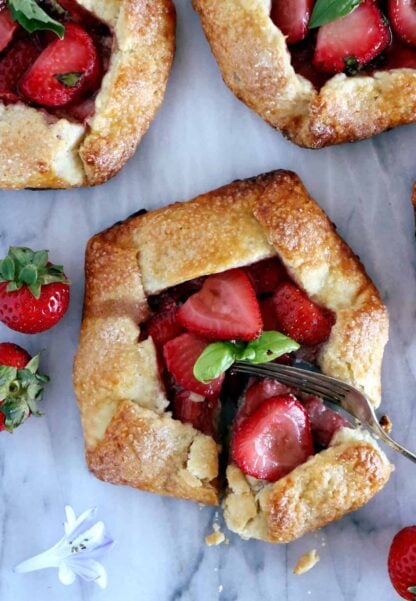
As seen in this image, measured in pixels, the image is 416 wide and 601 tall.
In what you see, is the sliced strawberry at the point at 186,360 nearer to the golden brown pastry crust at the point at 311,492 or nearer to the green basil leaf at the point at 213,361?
the green basil leaf at the point at 213,361

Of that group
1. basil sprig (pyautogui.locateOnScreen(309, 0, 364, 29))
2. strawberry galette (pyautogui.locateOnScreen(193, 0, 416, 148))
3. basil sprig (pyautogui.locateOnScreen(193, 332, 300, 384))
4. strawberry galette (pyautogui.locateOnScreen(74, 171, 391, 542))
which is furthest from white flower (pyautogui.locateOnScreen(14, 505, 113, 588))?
basil sprig (pyautogui.locateOnScreen(309, 0, 364, 29))

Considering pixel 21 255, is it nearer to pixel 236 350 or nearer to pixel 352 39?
pixel 236 350

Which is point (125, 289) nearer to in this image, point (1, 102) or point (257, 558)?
point (1, 102)

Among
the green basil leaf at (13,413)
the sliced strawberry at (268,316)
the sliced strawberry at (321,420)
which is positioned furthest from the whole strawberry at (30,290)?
the sliced strawberry at (321,420)

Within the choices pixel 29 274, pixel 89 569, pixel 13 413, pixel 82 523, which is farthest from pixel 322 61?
pixel 89 569

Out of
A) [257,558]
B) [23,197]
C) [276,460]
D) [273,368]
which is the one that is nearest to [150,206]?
[23,197]

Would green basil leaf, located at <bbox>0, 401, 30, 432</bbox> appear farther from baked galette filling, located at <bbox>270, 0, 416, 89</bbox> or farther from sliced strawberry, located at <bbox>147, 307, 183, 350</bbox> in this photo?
baked galette filling, located at <bbox>270, 0, 416, 89</bbox>
